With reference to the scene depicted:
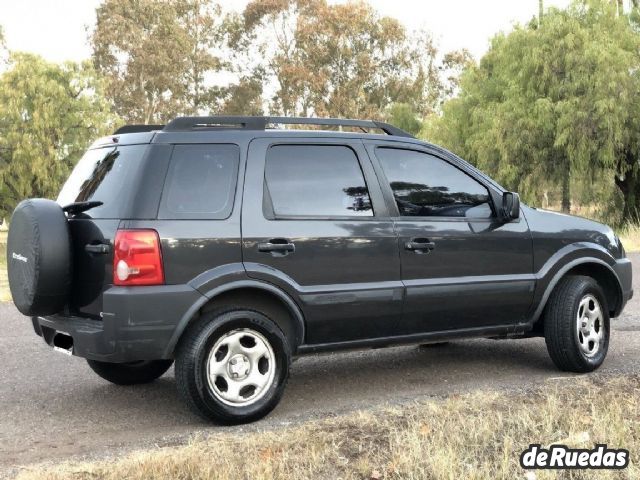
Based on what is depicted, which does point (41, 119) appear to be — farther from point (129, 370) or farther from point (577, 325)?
point (577, 325)

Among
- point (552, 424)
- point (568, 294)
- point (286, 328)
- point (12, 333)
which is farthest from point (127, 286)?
point (12, 333)

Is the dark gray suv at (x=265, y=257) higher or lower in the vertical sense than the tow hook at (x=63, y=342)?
higher

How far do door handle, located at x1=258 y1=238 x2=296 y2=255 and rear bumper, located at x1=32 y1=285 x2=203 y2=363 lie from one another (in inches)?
19.9

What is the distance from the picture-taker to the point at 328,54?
42.4 m

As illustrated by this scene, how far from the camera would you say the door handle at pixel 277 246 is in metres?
5.04

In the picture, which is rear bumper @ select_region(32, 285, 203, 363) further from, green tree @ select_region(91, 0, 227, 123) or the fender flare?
green tree @ select_region(91, 0, 227, 123)

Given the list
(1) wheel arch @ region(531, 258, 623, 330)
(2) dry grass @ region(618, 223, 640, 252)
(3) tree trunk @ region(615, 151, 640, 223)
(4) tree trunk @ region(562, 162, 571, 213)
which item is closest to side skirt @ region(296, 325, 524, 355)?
(1) wheel arch @ region(531, 258, 623, 330)

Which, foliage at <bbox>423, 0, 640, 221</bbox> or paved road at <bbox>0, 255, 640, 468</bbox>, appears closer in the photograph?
paved road at <bbox>0, 255, 640, 468</bbox>

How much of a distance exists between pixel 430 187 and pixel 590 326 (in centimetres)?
167

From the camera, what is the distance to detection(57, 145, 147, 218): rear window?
16.2 feet

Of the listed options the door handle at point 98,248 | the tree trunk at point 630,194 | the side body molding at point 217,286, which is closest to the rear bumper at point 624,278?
the side body molding at point 217,286

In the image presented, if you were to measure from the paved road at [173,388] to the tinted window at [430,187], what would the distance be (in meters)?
1.26

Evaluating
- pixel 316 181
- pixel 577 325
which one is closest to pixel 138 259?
pixel 316 181

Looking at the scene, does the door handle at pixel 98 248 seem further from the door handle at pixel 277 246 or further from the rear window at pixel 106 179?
the door handle at pixel 277 246
